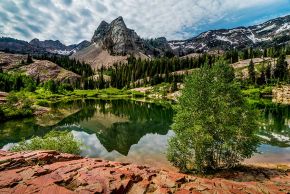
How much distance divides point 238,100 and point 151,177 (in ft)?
53.4

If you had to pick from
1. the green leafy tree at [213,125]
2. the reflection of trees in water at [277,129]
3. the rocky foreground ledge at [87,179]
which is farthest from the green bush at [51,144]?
the reflection of trees in water at [277,129]

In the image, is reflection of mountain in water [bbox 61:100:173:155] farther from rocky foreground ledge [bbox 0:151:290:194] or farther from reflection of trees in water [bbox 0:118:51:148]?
rocky foreground ledge [bbox 0:151:290:194]

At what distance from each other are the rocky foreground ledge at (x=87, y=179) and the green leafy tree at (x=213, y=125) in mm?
7630

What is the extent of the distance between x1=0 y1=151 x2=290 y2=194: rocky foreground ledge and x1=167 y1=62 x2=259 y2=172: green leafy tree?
763 centimetres

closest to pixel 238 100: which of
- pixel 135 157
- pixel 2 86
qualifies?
pixel 135 157

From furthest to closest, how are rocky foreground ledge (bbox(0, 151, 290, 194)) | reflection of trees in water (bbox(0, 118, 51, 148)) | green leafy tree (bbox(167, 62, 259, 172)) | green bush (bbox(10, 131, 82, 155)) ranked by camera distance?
1. reflection of trees in water (bbox(0, 118, 51, 148))
2. green bush (bbox(10, 131, 82, 155))
3. green leafy tree (bbox(167, 62, 259, 172))
4. rocky foreground ledge (bbox(0, 151, 290, 194))

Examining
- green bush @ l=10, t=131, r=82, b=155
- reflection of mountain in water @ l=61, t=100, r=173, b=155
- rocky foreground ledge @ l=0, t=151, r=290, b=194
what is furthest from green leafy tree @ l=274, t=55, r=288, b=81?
rocky foreground ledge @ l=0, t=151, r=290, b=194

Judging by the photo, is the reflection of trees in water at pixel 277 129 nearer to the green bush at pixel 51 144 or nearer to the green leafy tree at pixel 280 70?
the green bush at pixel 51 144

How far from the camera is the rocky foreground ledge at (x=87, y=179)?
15328 millimetres

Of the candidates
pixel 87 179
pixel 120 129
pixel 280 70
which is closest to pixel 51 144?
pixel 87 179

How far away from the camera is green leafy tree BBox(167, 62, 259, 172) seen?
28422mm

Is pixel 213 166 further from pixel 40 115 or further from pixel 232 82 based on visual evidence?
pixel 40 115

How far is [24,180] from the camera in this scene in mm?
15523

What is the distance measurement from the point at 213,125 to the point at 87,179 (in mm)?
16450
